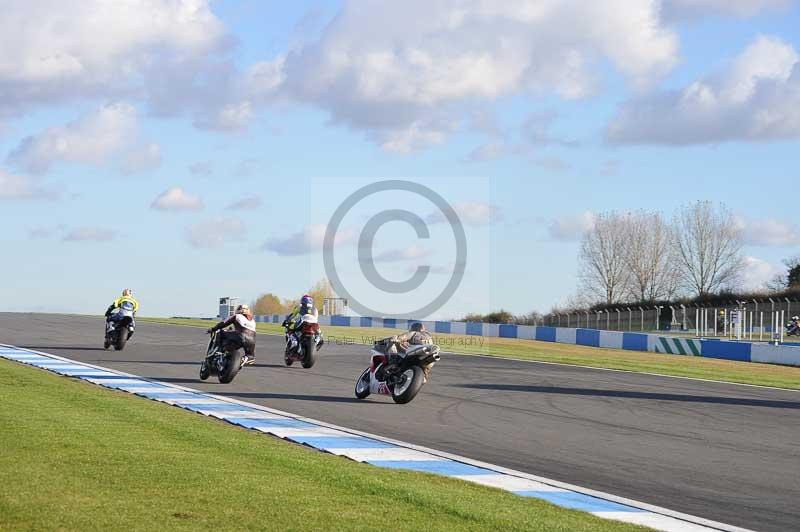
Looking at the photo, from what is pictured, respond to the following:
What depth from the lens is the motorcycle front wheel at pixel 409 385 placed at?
15.8m

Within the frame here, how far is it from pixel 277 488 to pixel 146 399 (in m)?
8.23

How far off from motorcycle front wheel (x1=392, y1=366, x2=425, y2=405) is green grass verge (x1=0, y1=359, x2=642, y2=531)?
4.64 m

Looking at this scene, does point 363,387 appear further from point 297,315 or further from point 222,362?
point 297,315

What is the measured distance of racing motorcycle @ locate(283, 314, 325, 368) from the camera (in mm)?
22719

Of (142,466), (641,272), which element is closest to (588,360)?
(142,466)

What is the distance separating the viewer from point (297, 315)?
2291 centimetres

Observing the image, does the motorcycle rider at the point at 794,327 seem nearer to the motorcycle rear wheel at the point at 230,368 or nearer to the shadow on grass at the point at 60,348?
the shadow on grass at the point at 60,348

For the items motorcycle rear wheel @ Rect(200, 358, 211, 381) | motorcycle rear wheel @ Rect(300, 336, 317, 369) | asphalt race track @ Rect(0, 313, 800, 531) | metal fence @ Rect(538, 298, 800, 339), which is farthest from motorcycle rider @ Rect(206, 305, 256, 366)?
metal fence @ Rect(538, 298, 800, 339)

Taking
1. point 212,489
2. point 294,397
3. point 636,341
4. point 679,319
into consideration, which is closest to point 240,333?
point 294,397

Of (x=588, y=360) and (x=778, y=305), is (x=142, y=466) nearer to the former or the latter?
(x=588, y=360)

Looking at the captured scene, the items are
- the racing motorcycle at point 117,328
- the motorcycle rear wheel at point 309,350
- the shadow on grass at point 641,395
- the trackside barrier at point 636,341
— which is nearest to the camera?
the shadow on grass at point 641,395

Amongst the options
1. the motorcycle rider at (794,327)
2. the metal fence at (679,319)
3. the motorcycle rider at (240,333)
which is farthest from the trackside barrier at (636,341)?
the motorcycle rider at (240,333)

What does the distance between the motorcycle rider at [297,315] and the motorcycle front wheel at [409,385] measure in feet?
20.0

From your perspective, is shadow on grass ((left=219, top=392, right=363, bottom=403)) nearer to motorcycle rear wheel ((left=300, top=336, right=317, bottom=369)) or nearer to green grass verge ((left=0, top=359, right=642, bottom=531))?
green grass verge ((left=0, top=359, right=642, bottom=531))
